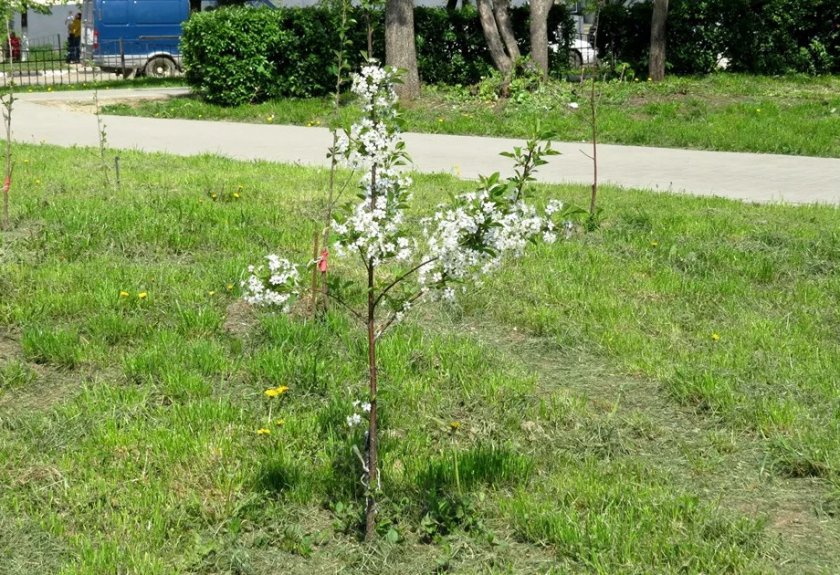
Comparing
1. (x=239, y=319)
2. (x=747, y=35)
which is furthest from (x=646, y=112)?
(x=239, y=319)

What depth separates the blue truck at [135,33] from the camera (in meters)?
27.0

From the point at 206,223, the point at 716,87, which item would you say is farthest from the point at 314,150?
the point at 716,87

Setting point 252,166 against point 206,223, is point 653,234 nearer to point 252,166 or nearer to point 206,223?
point 206,223

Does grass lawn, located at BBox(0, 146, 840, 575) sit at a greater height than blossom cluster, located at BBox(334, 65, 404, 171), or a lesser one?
lesser

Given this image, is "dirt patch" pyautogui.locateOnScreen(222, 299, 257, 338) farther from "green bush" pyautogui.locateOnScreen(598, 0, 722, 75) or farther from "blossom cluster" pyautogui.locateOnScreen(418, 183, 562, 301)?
"green bush" pyautogui.locateOnScreen(598, 0, 722, 75)

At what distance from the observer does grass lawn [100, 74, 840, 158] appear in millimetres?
13492

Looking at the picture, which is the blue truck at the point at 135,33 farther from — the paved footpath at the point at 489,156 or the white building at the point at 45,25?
the white building at the point at 45,25

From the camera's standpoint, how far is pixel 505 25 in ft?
61.2

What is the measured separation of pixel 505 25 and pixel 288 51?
12.8 feet

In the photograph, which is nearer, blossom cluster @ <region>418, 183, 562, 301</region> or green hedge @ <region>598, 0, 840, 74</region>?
blossom cluster @ <region>418, 183, 562, 301</region>

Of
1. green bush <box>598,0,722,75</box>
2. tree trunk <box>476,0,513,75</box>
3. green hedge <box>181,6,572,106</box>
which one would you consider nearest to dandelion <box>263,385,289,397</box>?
green hedge <box>181,6,572,106</box>

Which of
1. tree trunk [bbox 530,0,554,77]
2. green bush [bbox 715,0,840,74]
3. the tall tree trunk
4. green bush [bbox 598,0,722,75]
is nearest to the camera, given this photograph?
tree trunk [bbox 530,0,554,77]

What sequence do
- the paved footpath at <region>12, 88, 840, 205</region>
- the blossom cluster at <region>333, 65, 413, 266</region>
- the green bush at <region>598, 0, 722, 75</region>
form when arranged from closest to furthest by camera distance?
the blossom cluster at <region>333, 65, 413, 266</region> < the paved footpath at <region>12, 88, 840, 205</region> < the green bush at <region>598, 0, 722, 75</region>

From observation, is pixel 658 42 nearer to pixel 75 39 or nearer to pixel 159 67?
pixel 159 67
